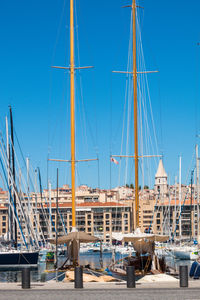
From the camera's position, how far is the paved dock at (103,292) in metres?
24.1

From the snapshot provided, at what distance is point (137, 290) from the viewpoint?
87.6ft

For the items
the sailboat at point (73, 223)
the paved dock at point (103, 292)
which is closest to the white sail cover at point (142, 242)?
the sailboat at point (73, 223)

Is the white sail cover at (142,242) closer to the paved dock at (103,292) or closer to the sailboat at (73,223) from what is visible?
the sailboat at (73,223)

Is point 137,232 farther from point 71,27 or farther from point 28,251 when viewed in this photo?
point 28,251

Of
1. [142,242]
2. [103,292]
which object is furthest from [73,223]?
[103,292]

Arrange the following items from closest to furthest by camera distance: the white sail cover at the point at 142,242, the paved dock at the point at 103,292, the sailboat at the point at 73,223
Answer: the paved dock at the point at 103,292, the sailboat at the point at 73,223, the white sail cover at the point at 142,242

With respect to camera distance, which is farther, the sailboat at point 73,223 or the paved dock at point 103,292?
the sailboat at point 73,223

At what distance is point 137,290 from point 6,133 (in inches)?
1700

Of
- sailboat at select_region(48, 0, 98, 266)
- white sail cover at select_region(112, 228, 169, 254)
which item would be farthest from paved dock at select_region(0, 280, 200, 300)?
white sail cover at select_region(112, 228, 169, 254)

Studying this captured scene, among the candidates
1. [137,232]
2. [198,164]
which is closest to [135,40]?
[137,232]

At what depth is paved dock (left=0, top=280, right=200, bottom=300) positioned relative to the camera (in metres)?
24.1

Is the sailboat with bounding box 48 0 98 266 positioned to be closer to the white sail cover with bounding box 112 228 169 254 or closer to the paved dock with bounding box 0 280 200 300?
the white sail cover with bounding box 112 228 169 254

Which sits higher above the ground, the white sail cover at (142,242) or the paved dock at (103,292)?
the white sail cover at (142,242)

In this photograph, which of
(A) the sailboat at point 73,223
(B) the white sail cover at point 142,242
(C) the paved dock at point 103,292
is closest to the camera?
(C) the paved dock at point 103,292
